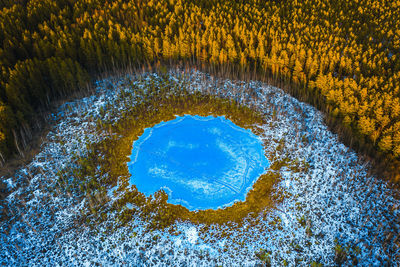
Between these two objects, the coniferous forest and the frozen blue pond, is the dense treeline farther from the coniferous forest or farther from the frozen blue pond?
the frozen blue pond

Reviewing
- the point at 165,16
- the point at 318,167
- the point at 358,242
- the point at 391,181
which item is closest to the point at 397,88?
the point at 391,181

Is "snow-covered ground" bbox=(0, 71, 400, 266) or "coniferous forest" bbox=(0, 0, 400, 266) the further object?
"coniferous forest" bbox=(0, 0, 400, 266)

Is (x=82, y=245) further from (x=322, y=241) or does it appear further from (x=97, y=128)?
(x=322, y=241)

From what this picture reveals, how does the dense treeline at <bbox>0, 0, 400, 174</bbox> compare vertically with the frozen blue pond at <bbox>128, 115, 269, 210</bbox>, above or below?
above

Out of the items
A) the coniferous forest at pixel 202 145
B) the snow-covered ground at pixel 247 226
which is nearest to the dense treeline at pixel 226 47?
the coniferous forest at pixel 202 145

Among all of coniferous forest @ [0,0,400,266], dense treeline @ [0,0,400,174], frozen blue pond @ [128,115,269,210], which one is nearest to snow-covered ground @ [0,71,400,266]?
coniferous forest @ [0,0,400,266]

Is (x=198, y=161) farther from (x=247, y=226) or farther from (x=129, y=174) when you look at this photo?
(x=247, y=226)
